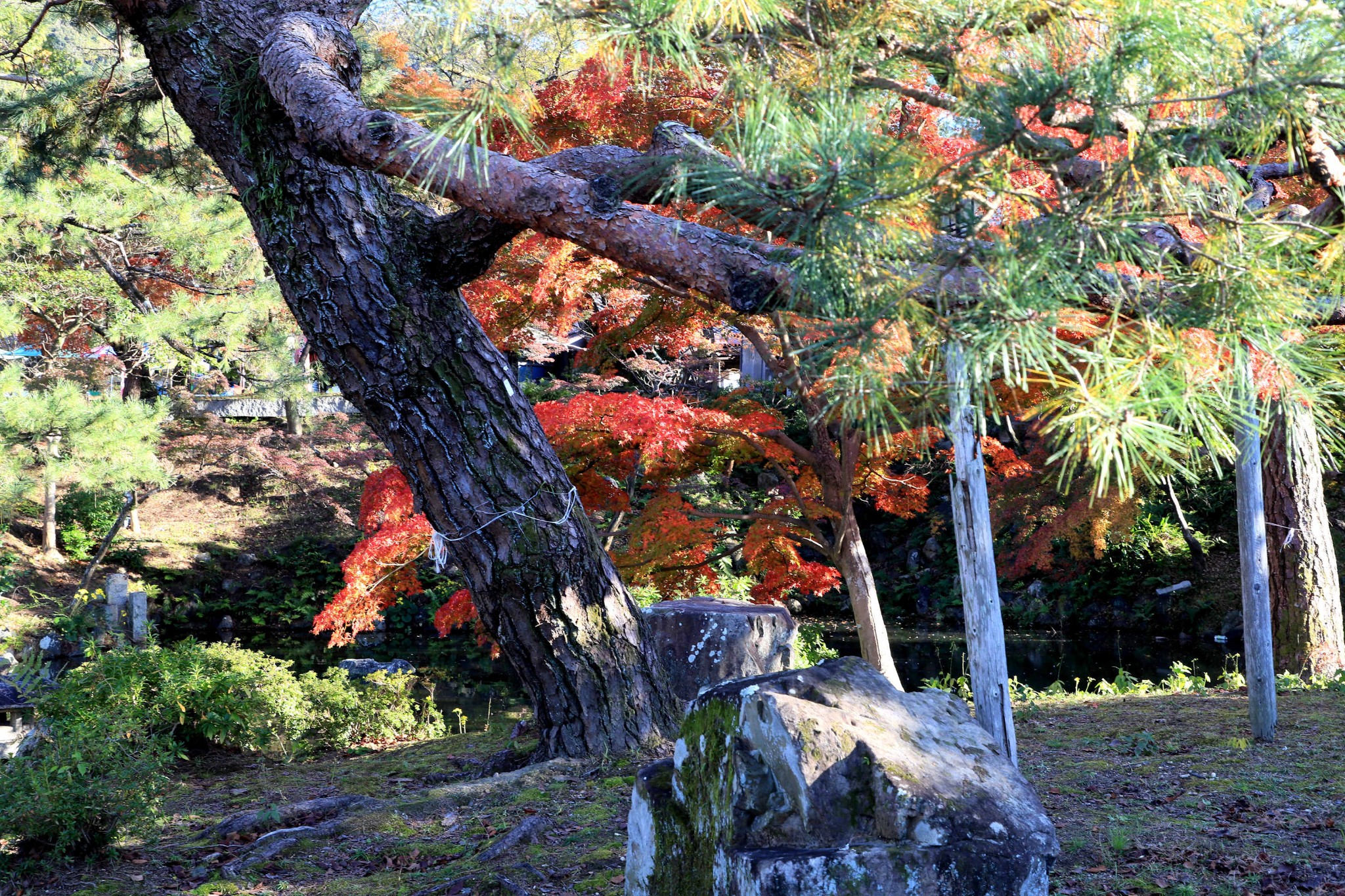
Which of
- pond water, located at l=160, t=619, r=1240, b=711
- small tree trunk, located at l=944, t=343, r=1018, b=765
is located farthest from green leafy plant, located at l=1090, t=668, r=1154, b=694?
small tree trunk, located at l=944, t=343, r=1018, b=765

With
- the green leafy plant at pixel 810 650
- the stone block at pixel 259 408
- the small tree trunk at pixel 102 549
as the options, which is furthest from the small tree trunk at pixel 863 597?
the stone block at pixel 259 408

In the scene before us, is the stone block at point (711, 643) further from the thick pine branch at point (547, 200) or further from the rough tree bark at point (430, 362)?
the thick pine branch at point (547, 200)

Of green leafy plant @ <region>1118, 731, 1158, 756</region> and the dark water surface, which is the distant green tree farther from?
green leafy plant @ <region>1118, 731, 1158, 756</region>

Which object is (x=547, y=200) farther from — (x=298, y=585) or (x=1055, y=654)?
(x=298, y=585)

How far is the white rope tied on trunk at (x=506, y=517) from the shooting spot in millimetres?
4066

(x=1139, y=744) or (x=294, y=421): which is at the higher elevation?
(x=294, y=421)

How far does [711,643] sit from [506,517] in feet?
4.99

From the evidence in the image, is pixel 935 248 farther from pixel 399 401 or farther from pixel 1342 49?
pixel 399 401

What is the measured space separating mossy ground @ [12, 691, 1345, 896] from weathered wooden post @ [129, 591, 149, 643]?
26.7 feet

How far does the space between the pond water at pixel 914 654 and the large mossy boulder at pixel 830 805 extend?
7572mm

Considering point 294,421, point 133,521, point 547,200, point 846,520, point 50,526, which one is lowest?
point 846,520

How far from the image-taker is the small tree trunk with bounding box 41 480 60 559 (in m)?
13.8

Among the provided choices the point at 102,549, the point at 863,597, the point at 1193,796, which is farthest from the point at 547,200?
the point at 102,549

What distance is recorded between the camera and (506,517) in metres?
4.07
